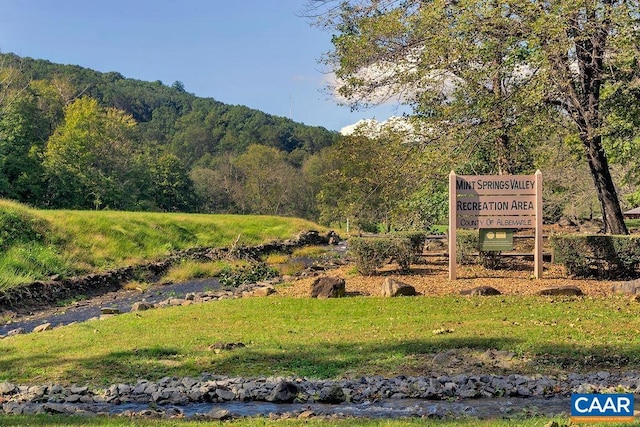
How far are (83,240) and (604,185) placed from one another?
66.8 ft

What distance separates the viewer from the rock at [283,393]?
6.91 meters

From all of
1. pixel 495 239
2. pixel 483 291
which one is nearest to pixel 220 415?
pixel 483 291

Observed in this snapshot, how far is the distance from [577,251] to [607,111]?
3.92 metres

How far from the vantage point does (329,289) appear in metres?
13.7

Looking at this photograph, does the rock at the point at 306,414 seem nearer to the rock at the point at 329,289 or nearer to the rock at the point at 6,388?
the rock at the point at 6,388

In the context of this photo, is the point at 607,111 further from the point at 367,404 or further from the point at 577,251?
the point at 367,404

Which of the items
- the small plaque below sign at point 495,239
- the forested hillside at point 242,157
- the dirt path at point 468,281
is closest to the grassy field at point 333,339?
the dirt path at point 468,281

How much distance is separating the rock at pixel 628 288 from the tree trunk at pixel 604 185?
12.7 ft

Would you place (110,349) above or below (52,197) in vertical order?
below

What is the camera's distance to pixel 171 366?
8.35 metres

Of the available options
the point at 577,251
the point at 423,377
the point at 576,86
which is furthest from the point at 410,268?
the point at 423,377

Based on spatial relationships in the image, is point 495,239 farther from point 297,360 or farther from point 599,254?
point 297,360

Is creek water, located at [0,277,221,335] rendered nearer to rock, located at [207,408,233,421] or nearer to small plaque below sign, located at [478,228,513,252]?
small plaque below sign, located at [478,228,513,252]

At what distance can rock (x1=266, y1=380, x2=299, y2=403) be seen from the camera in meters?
6.91
